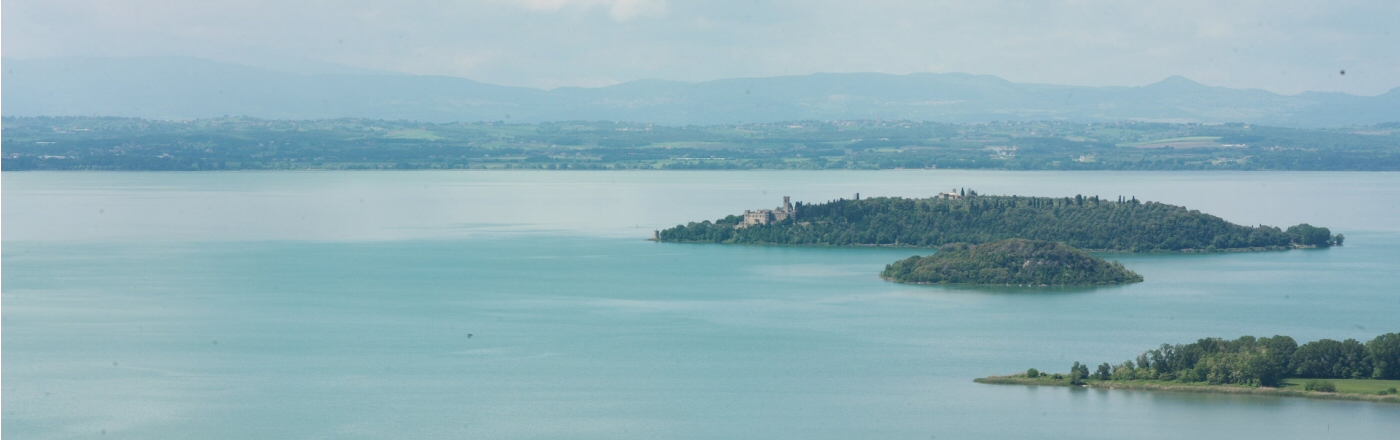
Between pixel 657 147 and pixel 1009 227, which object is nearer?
pixel 1009 227

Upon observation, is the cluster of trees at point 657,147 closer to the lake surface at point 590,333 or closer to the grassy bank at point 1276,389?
the lake surface at point 590,333

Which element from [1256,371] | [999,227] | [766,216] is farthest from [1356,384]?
A: [766,216]

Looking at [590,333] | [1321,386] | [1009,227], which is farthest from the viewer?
[1009,227]

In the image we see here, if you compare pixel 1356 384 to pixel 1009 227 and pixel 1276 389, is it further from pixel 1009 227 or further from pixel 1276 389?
pixel 1009 227

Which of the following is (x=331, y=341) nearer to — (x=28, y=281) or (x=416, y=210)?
(x=28, y=281)

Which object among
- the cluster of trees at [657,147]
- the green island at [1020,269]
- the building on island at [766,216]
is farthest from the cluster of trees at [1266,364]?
the cluster of trees at [657,147]

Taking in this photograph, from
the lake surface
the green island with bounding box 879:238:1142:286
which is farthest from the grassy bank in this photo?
the green island with bounding box 879:238:1142:286

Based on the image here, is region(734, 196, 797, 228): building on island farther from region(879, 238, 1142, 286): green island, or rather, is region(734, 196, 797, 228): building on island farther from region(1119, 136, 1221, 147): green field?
region(1119, 136, 1221, 147): green field
